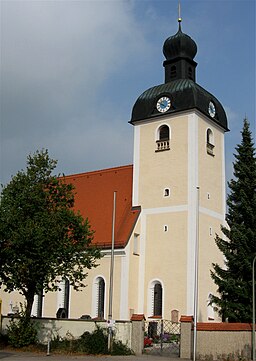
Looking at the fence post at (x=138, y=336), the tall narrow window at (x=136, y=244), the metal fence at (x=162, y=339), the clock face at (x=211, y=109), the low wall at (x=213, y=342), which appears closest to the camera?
the low wall at (x=213, y=342)

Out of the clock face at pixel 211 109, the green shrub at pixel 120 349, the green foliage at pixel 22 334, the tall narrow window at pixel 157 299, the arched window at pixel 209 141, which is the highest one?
the clock face at pixel 211 109

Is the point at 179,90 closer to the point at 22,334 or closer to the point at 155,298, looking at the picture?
the point at 155,298

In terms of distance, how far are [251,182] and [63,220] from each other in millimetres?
9978

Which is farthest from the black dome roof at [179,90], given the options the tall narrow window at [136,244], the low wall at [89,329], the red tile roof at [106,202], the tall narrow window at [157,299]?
the low wall at [89,329]

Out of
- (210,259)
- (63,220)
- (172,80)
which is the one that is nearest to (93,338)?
(63,220)

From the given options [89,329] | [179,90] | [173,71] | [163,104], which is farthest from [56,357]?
[173,71]

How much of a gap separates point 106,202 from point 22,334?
15.6 metres

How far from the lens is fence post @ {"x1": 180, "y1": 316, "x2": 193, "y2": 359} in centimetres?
2258

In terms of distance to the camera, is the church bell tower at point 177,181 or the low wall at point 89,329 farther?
the church bell tower at point 177,181

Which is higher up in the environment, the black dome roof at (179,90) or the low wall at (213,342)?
the black dome roof at (179,90)

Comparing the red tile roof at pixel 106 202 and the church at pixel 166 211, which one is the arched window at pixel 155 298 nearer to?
the church at pixel 166 211

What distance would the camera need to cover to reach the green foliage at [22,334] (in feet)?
78.3

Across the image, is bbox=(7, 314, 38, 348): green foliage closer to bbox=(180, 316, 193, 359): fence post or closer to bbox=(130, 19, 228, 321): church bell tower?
bbox=(180, 316, 193, 359): fence post

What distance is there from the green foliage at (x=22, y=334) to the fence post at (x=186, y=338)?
6.56 m
